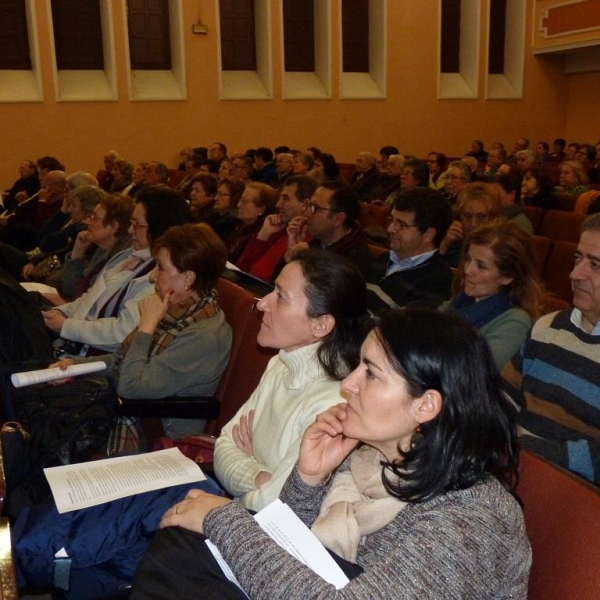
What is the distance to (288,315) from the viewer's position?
6.43 ft

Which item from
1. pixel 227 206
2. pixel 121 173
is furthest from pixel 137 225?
pixel 121 173

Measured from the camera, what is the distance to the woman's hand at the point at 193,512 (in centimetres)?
143

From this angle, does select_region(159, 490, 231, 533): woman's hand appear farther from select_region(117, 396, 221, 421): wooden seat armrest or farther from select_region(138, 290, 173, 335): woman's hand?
select_region(138, 290, 173, 335): woman's hand

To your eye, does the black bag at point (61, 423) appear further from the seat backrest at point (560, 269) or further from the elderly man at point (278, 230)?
the seat backrest at point (560, 269)

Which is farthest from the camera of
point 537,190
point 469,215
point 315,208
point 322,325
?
point 537,190

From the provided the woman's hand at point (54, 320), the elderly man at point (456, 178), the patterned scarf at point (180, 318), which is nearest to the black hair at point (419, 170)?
the elderly man at point (456, 178)

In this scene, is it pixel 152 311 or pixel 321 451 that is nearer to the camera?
pixel 321 451

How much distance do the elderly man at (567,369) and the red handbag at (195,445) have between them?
928 millimetres

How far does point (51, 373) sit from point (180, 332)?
476 millimetres

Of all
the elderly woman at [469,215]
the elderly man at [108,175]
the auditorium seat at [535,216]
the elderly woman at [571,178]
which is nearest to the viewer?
Result: the elderly woman at [469,215]

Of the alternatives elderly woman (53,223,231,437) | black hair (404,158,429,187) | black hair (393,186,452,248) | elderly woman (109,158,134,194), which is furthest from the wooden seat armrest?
elderly woman (109,158,134,194)

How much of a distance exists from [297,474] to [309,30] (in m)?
11.6

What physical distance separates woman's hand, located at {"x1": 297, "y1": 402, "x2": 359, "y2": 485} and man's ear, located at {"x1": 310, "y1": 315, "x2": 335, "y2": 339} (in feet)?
1.55

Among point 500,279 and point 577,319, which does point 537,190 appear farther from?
point 577,319
